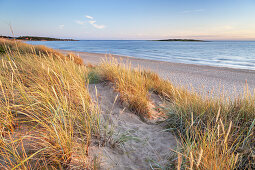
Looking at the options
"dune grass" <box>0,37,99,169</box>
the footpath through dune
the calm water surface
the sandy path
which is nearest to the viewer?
"dune grass" <box>0,37,99,169</box>

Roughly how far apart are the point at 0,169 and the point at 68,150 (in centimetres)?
56

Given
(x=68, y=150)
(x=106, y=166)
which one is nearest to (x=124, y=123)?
(x=106, y=166)

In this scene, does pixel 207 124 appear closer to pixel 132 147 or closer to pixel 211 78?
pixel 132 147

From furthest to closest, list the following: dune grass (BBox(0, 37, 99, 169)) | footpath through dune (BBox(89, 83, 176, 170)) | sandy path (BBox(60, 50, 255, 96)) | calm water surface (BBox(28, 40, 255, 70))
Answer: calm water surface (BBox(28, 40, 255, 70)), sandy path (BBox(60, 50, 255, 96)), footpath through dune (BBox(89, 83, 176, 170)), dune grass (BBox(0, 37, 99, 169))

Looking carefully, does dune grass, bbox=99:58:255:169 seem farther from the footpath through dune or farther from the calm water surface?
the calm water surface

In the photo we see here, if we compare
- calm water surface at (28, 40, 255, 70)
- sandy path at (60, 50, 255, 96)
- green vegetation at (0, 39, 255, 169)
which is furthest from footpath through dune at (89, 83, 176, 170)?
calm water surface at (28, 40, 255, 70)

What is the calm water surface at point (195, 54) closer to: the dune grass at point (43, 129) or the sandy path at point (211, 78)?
the sandy path at point (211, 78)

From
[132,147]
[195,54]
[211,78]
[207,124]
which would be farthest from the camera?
[195,54]

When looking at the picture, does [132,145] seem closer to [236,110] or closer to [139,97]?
[139,97]

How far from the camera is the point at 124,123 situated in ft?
9.28

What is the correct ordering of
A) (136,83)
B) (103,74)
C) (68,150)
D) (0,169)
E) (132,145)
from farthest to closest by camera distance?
1. (103,74)
2. (136,83)
3. (132,145)
4. (68,150)
5. (0,169)

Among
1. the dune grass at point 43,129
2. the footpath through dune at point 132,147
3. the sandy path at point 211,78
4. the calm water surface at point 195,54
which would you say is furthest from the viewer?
the calm water surface at point 195,54

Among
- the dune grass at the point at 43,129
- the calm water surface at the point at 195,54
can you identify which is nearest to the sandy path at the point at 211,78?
the dune grass at the point at 43,129

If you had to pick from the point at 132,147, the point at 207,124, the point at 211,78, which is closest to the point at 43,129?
the point at 132,147
